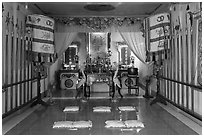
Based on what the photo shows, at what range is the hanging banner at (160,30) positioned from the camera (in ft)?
20.1

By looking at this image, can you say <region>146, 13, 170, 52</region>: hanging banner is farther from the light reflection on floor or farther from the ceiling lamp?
the light reflection on floor

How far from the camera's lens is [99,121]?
4.75m

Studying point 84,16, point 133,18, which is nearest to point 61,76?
point 84,16

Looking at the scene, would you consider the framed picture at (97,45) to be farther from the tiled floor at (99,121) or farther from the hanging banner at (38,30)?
the hanging banner at (38,30)

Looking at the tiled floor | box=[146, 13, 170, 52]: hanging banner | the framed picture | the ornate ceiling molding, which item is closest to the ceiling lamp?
the ornate ceiling molding

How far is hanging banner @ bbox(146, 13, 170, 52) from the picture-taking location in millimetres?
6125

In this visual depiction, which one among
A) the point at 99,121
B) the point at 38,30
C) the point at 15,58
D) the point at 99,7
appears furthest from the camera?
the point at 99,7

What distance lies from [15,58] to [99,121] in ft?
8.12

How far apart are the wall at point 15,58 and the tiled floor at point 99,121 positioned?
55 cm

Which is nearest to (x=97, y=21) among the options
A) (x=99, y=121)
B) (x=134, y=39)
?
(x=134, y=39)

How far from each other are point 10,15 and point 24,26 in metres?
0.88

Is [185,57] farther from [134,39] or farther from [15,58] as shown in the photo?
[15,58]

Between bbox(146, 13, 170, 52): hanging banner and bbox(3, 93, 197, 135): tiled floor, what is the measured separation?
1.67 metres

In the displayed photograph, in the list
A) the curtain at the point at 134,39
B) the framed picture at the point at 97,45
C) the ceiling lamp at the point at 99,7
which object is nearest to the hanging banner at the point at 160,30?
the ceiling lamp at the point at 99,7
